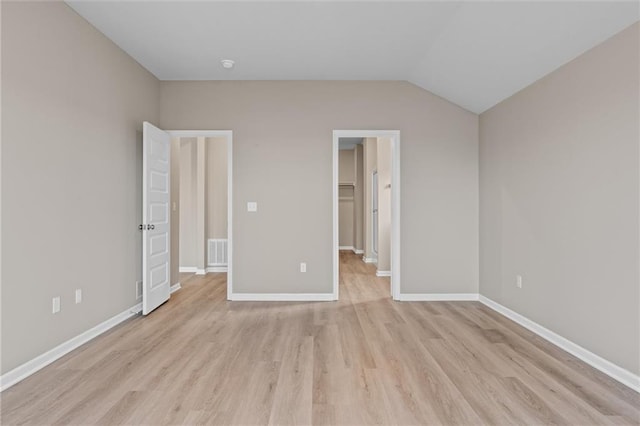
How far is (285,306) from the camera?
391 centimetres

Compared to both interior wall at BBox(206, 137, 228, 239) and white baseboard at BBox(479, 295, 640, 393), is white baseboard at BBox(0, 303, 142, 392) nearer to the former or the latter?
interior wall at BBox(206, 137, 228, 239)

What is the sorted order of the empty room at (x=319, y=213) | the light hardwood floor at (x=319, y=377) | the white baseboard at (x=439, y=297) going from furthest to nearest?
the white baseboard at (x=439, y=297)
the empty room at (x=319, y=213)
the light hardwood floor at (x=319, y=377)

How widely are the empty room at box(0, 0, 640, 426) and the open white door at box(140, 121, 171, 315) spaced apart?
3 centimetres

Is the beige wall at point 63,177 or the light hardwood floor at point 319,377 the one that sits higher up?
the beige wall at point 63,177

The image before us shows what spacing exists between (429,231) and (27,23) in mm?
4124

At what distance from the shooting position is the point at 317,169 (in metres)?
4.18

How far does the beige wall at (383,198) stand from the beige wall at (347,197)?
358 cm

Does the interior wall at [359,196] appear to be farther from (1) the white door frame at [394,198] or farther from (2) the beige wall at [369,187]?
(1) the white door frame at [394,198]

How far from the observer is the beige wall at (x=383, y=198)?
5746 millimetres

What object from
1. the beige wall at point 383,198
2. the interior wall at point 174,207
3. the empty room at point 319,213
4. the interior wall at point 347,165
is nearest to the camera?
the empty room at point 319,213

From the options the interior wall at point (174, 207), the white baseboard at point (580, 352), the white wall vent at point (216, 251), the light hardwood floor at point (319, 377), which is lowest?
the light hardwood floor at point (319, 377)

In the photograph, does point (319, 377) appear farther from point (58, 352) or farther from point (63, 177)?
point (63, 177)

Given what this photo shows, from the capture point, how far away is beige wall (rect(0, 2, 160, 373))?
2.17 metres

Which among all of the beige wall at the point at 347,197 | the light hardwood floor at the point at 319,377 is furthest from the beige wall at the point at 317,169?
the beige wall at the point at 347,197
